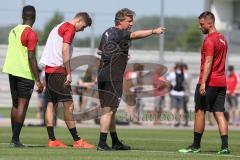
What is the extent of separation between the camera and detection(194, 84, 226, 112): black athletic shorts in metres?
13.6

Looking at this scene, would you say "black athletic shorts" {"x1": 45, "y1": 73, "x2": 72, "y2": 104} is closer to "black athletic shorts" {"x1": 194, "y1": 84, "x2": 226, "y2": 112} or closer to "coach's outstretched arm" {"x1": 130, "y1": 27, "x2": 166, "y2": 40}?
"coach's outstretched arm" {"x1": 130, "y1": 27, "x2": 166, "y2": 40}

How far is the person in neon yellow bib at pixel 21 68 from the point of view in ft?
46.0

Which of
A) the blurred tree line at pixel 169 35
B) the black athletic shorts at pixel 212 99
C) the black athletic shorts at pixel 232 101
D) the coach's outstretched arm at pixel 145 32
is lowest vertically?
the black athletic shorts at pixel 232 101

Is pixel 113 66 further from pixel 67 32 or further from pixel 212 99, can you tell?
pixel 212 99

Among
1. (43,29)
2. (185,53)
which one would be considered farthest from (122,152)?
(185,53)

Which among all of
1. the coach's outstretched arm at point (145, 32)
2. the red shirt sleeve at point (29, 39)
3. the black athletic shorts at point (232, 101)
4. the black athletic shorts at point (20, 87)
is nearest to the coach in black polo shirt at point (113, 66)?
the coach's outstretched arm at point (145, 32)

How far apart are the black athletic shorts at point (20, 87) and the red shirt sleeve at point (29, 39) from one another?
551mm

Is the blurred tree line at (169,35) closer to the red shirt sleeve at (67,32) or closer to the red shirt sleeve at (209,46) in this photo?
the red shirt sleeve at (67,32)

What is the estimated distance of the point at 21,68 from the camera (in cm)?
1405

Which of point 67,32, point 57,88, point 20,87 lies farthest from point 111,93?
point 20,87

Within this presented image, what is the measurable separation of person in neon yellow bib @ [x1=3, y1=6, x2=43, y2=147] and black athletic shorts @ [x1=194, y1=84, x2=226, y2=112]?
8.73 feet

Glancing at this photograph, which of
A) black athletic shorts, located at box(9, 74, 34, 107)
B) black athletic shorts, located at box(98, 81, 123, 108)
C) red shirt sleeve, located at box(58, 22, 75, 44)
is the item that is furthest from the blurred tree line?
black athletic shorts, located at box(98, 81, 123, 108)

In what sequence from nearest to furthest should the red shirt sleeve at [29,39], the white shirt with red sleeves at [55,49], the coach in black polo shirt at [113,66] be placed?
the coach in black polo shirt at [113,66] < the red shirt sleeve at [29,39] < the white shirt with red sleeves at [55,49]

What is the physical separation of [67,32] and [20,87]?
1.22 meters
